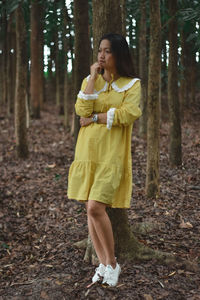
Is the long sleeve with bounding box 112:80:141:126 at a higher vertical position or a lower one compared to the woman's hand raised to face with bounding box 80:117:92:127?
Answer: higher

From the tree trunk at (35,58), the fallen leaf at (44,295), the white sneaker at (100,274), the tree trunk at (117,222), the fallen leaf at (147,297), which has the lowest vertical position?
the fallen leaf at (44,295)

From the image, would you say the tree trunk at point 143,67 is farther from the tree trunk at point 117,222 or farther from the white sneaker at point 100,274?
the white sneaker at point 100,274

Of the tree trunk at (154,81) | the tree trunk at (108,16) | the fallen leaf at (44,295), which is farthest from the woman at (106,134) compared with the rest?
the tree trunk at (154,81)

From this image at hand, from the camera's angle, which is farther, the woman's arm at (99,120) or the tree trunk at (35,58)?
the tree trunk at (35,58)

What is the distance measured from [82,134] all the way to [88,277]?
1583 mm

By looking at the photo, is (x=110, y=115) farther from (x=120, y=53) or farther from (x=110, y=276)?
(x=110, y=276)

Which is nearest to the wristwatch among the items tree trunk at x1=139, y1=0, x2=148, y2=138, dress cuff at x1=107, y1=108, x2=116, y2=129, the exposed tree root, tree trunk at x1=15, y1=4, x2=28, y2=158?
dress cuff at x1=107, y1=108, x2=116, y2=129

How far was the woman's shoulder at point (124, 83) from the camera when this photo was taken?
340cm

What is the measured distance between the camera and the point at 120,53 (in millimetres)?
3379

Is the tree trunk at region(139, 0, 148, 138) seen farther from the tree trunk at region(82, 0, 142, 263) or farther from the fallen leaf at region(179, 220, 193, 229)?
the tree trunk at region(82, 0, 142, 263)

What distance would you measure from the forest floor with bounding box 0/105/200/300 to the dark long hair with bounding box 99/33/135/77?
2.13 m

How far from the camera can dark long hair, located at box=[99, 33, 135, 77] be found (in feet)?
11.0

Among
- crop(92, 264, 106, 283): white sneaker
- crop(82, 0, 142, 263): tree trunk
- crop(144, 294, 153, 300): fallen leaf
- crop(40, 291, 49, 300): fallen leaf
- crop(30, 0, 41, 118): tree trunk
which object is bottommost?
crop(40, 291, 49, 300): fallen leaf

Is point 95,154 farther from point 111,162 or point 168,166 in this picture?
point 168,166
